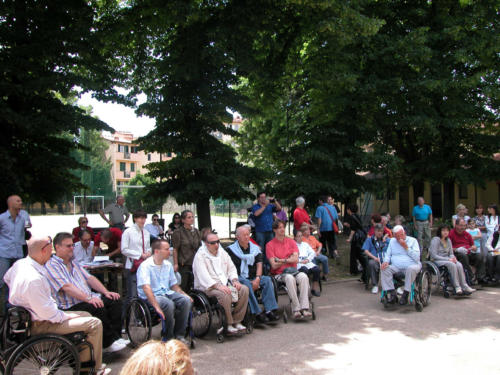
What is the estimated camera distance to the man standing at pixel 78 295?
532 cm

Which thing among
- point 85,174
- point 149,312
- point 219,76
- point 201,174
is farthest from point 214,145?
point 85,174

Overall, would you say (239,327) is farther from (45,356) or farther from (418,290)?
(418,290)

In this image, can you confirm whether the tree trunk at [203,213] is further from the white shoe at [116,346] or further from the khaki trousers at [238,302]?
the white shoe at [116,346]

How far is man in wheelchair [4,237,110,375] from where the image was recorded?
4547mm

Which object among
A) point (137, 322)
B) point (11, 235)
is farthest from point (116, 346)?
point (11, 235)

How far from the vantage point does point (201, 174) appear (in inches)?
509

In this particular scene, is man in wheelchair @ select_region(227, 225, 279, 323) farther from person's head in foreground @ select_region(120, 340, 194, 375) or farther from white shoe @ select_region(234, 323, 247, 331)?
person's head in foreground @ select_region(120, 340, 194, 375)

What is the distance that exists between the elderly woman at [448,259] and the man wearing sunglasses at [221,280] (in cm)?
476

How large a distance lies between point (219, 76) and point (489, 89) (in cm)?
1170

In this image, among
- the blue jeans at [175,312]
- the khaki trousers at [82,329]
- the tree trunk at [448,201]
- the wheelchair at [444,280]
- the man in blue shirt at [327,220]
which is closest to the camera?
the khaki trousers at [82,329]

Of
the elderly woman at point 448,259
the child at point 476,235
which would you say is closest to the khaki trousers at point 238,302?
the elderly woman at point 448,259

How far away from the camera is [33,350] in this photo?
4395mm

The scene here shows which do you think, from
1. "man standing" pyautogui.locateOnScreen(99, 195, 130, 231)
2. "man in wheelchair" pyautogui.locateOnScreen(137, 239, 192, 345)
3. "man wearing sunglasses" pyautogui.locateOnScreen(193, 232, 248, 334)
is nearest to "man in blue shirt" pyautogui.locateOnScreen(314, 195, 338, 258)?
"man standing" pyautogui.locateOnScreen(99, 195, 130, 231)

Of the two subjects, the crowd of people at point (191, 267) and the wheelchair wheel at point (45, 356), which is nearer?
the wheelchair wheel at point (45, 356)
